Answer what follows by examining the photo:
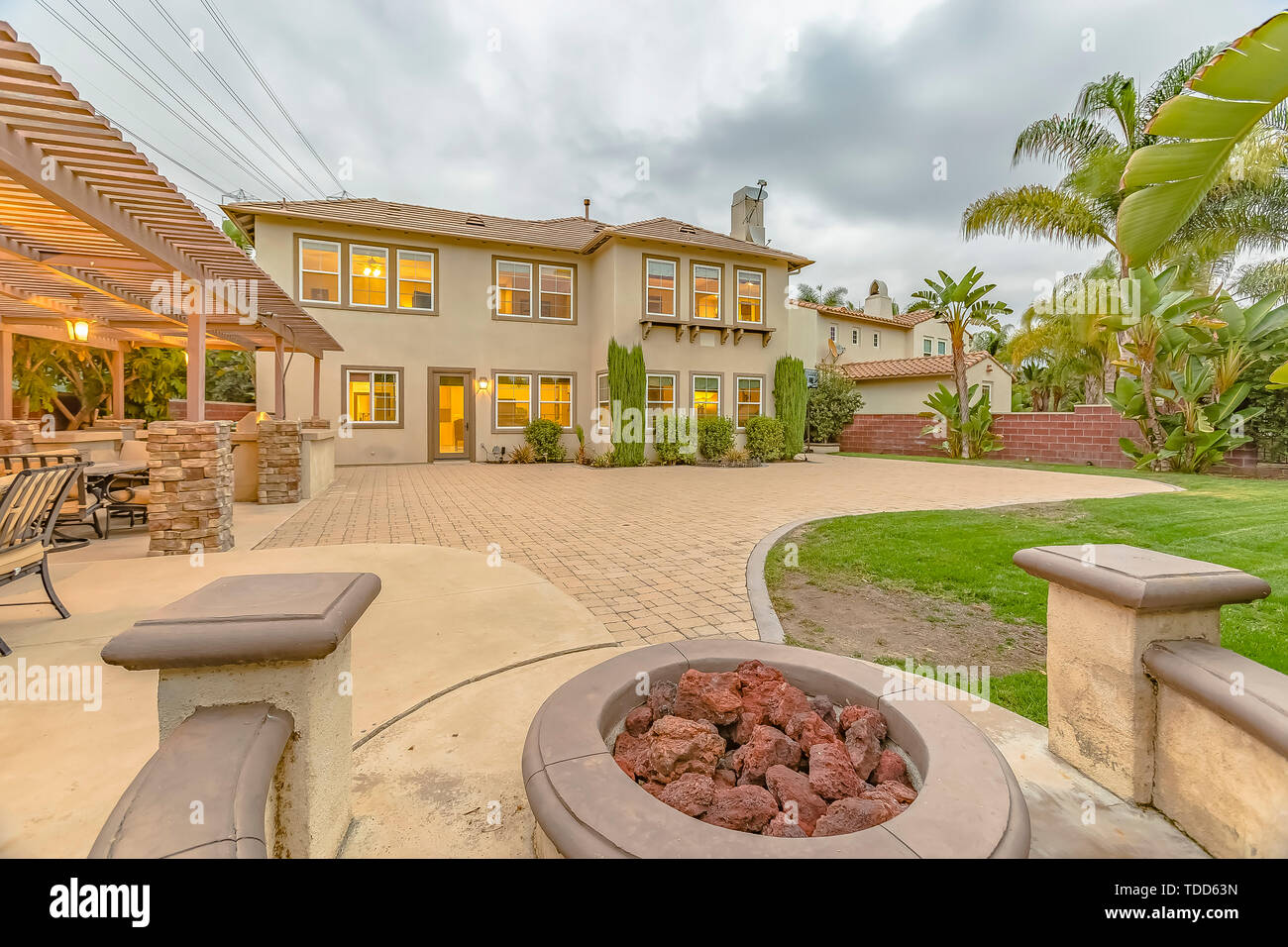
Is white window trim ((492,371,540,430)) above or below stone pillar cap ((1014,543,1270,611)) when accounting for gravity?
above

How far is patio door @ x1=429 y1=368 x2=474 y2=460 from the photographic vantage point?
17344 millimetres

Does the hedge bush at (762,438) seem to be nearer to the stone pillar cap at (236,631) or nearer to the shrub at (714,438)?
the shrub at (714,438)

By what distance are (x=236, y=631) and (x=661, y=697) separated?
1.41 metres

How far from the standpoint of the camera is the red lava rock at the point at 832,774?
1.73 m

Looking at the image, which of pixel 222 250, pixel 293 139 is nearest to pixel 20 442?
pixel 222 250

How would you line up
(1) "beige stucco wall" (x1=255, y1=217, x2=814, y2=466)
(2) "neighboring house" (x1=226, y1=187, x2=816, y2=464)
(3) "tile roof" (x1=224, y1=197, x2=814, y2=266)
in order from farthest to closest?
(2) "neighboring house" (x1=226, y1=187, x2=816, y2=464) < (1) "beige stucco wall" (x1=255, y1=217, x2=814, y2=466) < (3) "tile roof" (x1=224, y1=197, x2=814, y2=266)

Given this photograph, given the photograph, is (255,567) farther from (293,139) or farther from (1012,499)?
(293,139)

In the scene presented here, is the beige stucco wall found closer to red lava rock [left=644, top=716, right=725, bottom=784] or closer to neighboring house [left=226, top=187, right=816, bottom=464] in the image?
neighboring house [left=226, top=187, right=816, bottom=464]

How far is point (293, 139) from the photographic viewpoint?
20828mm

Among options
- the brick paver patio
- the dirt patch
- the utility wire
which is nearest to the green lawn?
the dirt patch

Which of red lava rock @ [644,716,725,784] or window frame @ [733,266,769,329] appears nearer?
red lava rock @ [644,716,725,784]

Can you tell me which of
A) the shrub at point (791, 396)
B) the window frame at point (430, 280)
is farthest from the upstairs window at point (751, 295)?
the window frame at point (430, 280)

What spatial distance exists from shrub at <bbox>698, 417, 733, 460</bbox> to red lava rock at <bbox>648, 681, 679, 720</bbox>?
16052 mm

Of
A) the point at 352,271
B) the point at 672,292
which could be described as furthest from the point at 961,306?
the point at 352,271
